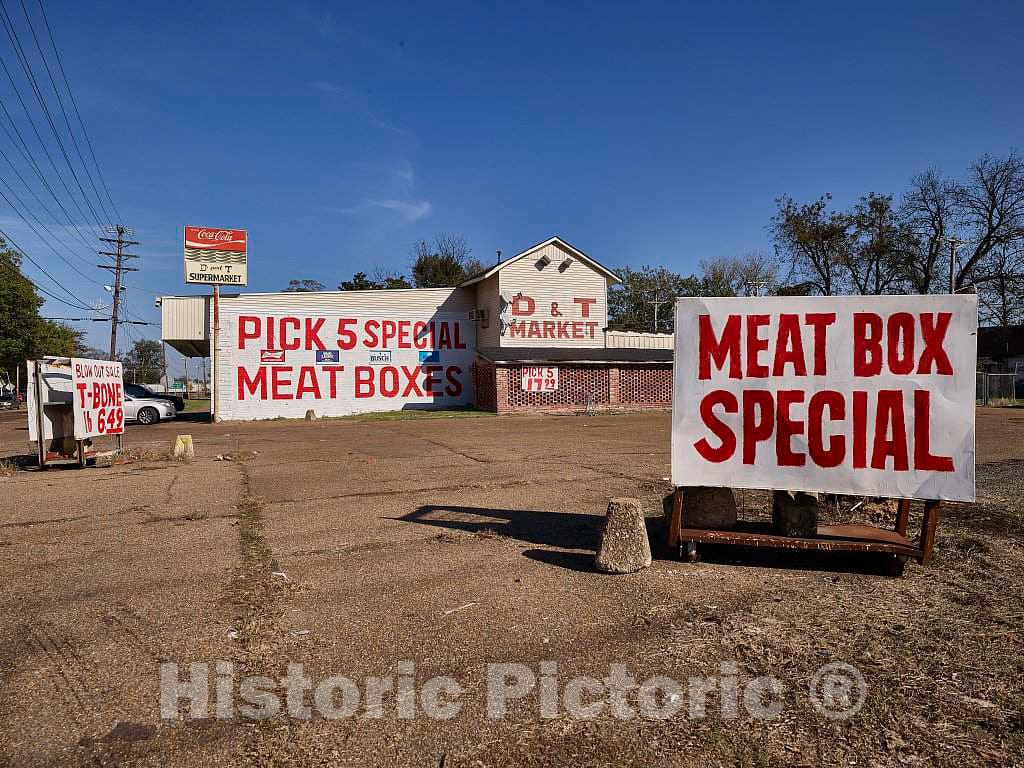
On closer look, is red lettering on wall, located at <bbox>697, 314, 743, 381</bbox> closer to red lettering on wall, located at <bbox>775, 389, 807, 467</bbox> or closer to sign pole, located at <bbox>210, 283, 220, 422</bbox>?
red lettering on wall, located at <bbox>775, 389, 807, 467</bbox>

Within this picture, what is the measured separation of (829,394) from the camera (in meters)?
5.68

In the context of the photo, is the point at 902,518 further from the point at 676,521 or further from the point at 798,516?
the point at 676,521

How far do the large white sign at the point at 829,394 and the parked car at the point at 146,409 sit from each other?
26.9 metres

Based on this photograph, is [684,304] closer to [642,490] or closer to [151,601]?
[642,490]

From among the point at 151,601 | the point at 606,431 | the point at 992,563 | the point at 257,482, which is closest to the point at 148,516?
the point at 257,482

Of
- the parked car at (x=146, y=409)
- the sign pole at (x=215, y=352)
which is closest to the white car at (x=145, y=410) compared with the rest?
the parked car at (x=146, y=409)

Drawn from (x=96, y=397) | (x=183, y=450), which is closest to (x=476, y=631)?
(x=183, y=450)

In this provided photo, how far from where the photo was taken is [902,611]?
457 cm

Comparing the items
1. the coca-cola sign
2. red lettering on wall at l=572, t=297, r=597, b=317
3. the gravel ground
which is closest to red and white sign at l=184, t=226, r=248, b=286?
the coca-cola sign

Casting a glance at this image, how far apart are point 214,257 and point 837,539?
3007 centimetres

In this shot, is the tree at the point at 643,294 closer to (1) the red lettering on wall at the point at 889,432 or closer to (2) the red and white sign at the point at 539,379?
(2) the red and white sign at the point at 539,379

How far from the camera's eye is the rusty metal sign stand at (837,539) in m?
5.32
